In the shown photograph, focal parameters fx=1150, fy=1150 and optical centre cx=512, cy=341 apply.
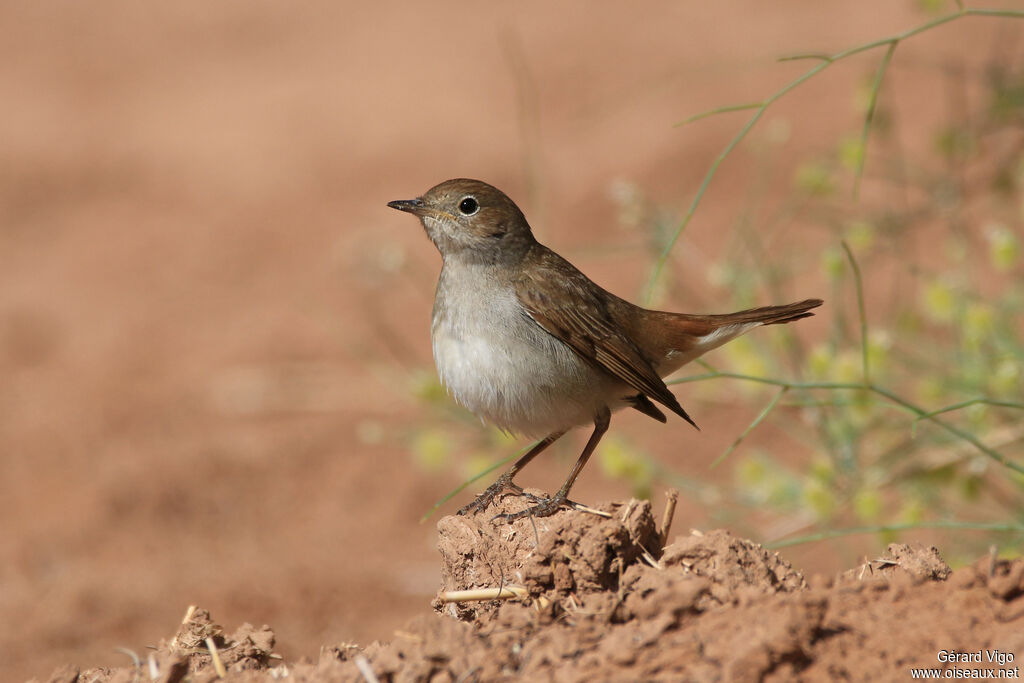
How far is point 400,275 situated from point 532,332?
542 cm

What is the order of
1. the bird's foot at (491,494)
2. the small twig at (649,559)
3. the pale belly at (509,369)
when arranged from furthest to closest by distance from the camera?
1. the pale belly at (509,369)
2. the bird's foot at (491,494)
3. the small twig at (649,559)

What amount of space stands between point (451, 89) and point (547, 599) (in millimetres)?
13443

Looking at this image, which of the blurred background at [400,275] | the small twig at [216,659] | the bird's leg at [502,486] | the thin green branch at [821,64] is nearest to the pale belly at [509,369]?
the bird's leg at [502,486]

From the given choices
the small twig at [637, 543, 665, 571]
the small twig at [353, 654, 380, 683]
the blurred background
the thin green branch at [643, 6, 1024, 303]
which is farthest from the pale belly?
the small twig at [353, 654, 380, 683]

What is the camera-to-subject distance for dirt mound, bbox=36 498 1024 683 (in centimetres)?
296

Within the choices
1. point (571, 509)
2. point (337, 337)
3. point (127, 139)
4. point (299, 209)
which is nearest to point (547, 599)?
point (571, 509)

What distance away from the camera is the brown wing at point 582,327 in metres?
4.94

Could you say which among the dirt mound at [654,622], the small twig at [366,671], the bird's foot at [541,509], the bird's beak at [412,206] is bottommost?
the small twig at [366,671]

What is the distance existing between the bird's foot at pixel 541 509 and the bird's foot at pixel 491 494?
180 millimetres

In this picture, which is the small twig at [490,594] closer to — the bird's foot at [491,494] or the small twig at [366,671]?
the small twig at [366,671]

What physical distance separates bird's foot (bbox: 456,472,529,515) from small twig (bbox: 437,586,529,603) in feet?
2.24

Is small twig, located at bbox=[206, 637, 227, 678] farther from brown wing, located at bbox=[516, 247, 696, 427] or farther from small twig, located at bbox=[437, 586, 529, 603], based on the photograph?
brown wing, located at bbox=[516, 247, 696, 427]

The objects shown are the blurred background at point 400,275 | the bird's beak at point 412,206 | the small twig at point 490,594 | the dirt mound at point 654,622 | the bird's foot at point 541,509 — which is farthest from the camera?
the blurred background at point 400,275

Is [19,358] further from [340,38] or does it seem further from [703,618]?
[703,618]
